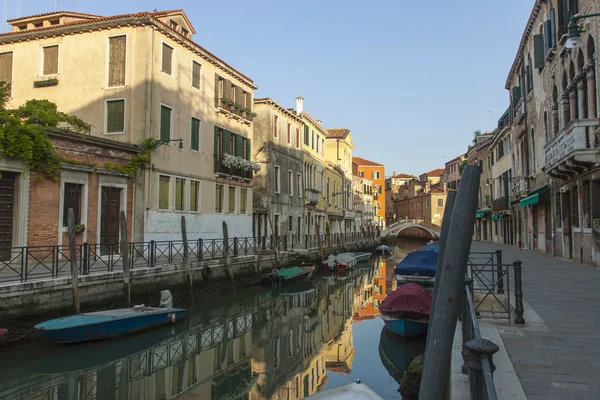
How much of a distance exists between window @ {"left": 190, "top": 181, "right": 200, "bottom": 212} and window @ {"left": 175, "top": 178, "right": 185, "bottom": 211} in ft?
2.01

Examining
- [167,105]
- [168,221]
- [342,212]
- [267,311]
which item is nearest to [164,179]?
[168,221]

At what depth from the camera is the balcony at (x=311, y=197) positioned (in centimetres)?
3275

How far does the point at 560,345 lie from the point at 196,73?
58.5ft

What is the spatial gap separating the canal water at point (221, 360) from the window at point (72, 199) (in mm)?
4715

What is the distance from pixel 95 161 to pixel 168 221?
3.64 m

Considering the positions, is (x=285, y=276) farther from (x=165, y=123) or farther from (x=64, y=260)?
(x=64, y=260)

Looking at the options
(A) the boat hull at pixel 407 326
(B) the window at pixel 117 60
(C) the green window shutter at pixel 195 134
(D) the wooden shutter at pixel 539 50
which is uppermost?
(D) the wooden shutter at pixel 539 50

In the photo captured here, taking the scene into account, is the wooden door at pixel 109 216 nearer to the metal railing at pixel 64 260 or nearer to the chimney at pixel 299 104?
the metal railing at pixel 64 260

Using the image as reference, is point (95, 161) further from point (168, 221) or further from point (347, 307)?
point (347, 307)

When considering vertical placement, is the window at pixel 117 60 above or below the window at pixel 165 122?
above

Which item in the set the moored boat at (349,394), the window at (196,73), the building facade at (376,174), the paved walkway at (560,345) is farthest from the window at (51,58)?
the building facade at (376,174)

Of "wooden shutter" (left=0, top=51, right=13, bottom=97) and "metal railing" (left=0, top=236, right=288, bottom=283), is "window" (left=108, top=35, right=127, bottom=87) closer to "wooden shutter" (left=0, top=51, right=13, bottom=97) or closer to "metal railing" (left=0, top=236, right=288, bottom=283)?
"wooden shutter" (left=0, top=51, right=13, bottom=97)

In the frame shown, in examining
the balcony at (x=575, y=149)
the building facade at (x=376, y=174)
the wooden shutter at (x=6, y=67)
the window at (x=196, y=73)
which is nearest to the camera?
the balcony at (x=575, y=149)

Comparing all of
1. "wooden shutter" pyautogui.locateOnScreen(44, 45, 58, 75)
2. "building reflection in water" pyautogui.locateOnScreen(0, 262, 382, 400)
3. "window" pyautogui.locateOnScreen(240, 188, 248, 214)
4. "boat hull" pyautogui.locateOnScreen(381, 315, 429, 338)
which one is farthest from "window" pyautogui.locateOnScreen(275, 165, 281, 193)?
"boat hull" pyautogui.locateOnScreen(381, 315, 429, 338)
